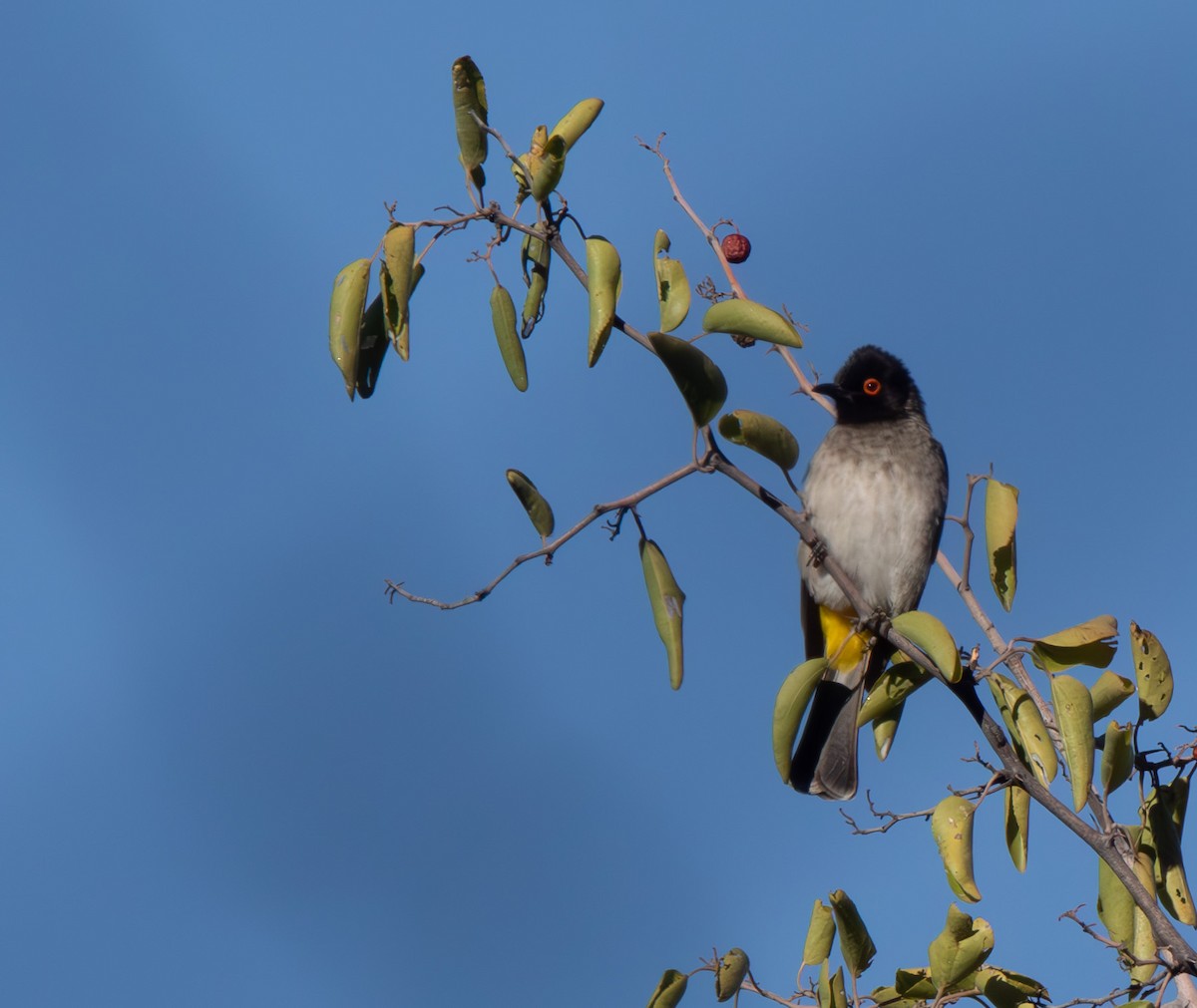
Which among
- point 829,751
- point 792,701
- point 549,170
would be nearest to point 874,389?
point 829,751

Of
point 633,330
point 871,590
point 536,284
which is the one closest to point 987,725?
point 633,330

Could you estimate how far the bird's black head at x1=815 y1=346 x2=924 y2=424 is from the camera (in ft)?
17.7

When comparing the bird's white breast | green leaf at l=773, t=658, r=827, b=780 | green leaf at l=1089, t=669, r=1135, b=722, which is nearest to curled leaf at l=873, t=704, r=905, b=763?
green leaf at l=773, t=658, r=827, b=780

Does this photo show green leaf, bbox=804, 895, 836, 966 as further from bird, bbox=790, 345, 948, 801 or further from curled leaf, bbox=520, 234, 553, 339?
bird, bbox=790, 345, 948, 801

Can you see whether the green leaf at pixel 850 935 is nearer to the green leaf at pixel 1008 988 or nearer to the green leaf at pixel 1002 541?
the green leaf at pixel 1008 988

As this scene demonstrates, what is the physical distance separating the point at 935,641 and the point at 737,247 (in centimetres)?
181

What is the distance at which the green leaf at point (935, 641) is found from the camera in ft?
8.29

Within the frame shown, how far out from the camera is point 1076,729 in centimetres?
234

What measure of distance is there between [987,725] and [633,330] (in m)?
1.05

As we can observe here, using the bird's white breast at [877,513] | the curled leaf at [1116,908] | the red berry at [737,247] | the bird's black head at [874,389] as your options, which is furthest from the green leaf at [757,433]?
the bird's black head at [874,389]

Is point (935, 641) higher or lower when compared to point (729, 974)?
higher

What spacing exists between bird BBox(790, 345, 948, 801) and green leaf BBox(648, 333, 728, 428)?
2329 mm

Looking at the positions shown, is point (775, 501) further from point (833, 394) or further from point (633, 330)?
point (833, 394)

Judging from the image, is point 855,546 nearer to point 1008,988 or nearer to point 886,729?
point 886,729
